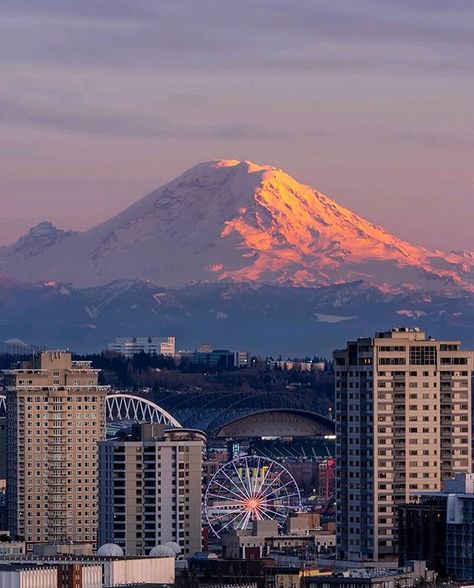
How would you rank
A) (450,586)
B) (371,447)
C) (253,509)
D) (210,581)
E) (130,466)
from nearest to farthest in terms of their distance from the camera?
(450,586) → (210,581) → (371,447) → (130,466) → (253,509)

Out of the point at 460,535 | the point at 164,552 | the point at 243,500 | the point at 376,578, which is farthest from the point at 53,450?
the point at 376,578

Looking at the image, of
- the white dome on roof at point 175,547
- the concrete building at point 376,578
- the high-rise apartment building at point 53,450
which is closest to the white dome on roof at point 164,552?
the white dome on roof at point 175,547

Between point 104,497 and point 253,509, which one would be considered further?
point 253,509

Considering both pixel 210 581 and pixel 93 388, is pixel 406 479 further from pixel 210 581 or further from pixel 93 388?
pixel 93 388

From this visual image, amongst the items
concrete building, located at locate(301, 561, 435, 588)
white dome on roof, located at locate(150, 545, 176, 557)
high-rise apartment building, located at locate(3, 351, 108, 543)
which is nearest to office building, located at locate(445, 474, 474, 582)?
concrete building, located at locate(301, 561, 435, 588)

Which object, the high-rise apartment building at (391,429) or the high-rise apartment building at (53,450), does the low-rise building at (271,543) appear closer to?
the high-rise apartment building at (391,429)

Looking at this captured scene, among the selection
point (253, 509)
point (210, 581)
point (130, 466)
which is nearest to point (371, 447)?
point (210, 581)
